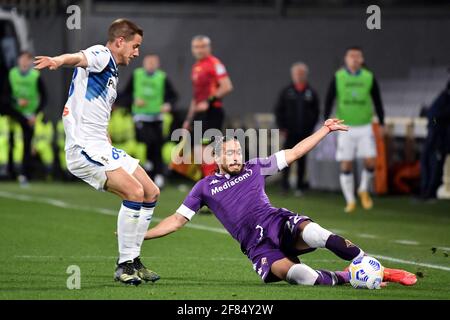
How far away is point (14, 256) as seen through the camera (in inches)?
495

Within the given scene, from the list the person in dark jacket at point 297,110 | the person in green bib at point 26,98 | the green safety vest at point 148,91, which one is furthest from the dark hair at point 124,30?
the person in green bib at point 26,98

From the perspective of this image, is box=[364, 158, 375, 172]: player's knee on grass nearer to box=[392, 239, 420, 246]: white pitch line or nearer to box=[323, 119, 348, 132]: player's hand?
box=[392, 239, 420, 246]: white pitch line

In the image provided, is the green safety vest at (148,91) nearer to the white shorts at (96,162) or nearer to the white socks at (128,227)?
Result: the white shorts at (96,162)

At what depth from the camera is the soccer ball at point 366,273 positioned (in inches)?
402

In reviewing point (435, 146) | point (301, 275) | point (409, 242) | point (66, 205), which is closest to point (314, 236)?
point (301, 275)

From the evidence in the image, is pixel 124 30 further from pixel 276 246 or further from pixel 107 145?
pixel 276 246

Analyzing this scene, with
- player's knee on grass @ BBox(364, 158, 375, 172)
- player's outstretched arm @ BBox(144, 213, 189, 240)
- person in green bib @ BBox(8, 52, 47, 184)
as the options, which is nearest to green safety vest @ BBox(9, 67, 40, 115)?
person in green bib @ BBox(8, 52, 47, 184)

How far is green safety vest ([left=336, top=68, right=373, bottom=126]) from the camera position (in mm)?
19203

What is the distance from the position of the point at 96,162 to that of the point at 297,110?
41.4 ft

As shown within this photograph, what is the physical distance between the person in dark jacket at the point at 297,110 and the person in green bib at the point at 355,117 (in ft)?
11.4

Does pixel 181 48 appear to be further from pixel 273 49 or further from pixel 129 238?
pixel 129 238

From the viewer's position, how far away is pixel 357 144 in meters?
19.2

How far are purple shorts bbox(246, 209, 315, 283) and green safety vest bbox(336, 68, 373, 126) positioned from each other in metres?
8.69
